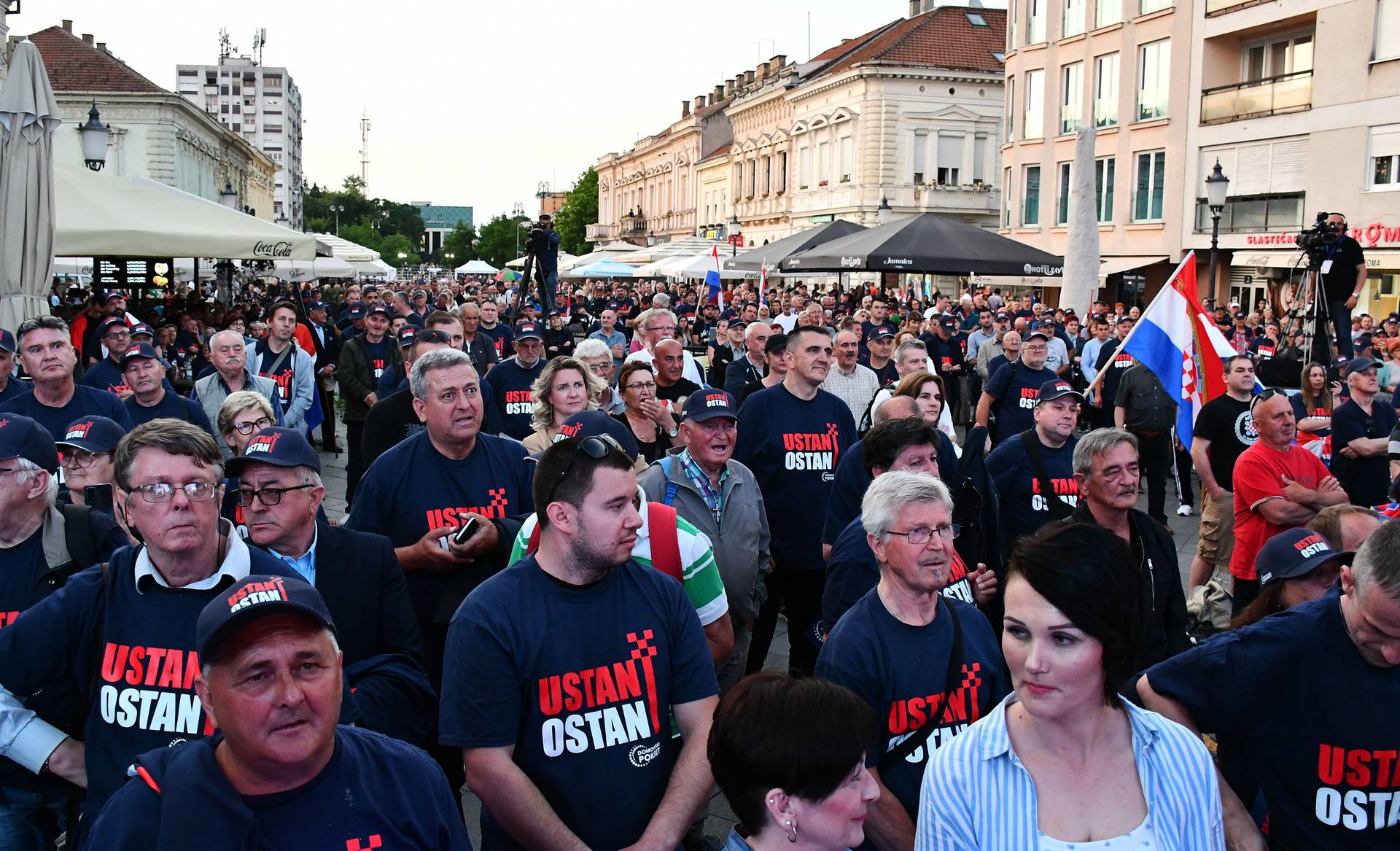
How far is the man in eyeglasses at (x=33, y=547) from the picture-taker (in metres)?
3.35

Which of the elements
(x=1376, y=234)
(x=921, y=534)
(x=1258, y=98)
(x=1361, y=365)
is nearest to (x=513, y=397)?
(x=921, y=534)

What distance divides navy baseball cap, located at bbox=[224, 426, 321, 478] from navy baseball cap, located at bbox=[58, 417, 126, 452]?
115cm

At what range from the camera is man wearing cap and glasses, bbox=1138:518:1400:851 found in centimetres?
283

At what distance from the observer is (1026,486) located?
19.5ft

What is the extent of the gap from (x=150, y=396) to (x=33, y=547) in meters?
3.38

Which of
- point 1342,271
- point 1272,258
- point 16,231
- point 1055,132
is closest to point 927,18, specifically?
point 1055,132

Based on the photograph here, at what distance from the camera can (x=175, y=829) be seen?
2.08 metres

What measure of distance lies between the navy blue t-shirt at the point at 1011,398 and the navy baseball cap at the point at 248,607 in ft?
24.1

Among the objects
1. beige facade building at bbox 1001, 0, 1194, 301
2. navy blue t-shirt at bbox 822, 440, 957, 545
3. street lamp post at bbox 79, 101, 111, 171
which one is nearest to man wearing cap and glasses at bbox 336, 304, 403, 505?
street lamp post at bbox 79, 101, 111, 171

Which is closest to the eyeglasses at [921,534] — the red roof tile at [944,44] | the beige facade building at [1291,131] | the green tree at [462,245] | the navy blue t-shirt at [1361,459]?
the navy blue t-shirt at [1361,459]

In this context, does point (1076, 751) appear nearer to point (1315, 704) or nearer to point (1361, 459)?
point (1315, 704)

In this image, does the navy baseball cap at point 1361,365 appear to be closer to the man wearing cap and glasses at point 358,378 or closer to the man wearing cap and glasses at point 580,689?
the man wearing cap and glasses at point 580,689

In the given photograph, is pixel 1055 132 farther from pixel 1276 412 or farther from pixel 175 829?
pixel 175 829

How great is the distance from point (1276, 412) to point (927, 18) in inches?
2146
